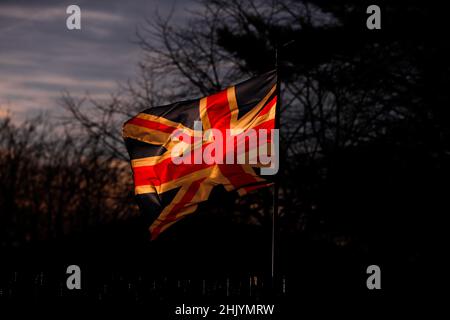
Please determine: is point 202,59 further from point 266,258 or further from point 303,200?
point 266,258

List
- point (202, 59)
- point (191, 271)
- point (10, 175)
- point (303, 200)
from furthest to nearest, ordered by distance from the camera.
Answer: point (10, 175) → point (202, 59) → point (303, 200) → point (191, 271)

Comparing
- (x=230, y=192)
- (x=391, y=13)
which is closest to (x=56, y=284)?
(x=230, y=192)

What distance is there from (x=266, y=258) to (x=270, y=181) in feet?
29.5

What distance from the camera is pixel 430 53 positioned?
17484mm

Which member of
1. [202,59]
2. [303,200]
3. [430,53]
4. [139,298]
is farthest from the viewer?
[202,59]

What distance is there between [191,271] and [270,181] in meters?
8.37

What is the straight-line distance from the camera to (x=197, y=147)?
353 inches

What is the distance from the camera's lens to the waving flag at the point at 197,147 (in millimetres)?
8578

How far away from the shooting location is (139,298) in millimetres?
10297

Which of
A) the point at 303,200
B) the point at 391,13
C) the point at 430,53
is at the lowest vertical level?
the point at 303,200

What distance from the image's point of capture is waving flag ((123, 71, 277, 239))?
858 cm

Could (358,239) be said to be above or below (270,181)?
below

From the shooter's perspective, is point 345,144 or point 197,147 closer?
point 197,147
